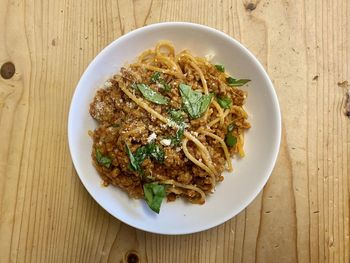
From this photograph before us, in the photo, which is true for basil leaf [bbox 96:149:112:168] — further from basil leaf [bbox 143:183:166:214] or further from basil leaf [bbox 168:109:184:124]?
basil leaf [bbox 168:109:184:124]

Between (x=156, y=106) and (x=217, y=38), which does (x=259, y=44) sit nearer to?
(x=217, y=38)

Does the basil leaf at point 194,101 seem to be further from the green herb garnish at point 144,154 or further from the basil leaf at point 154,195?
the basil leaf at point 154,195

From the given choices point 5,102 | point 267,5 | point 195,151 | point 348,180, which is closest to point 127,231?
point 195,151

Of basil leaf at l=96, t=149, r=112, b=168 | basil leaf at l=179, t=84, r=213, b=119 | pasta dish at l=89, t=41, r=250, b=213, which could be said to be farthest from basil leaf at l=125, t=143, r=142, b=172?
basil leaf at l=179, t=84, r=213, b=119

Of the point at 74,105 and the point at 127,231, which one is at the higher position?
the point at 74,105

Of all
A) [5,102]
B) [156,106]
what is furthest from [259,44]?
[5,102]

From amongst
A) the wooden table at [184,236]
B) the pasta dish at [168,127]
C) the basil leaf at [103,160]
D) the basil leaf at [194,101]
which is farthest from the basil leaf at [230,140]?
the basil leaf at [103,160]

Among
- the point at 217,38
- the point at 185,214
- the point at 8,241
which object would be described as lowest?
the point at 8,241

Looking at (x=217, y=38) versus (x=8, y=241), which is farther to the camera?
(x=8, y=241)
